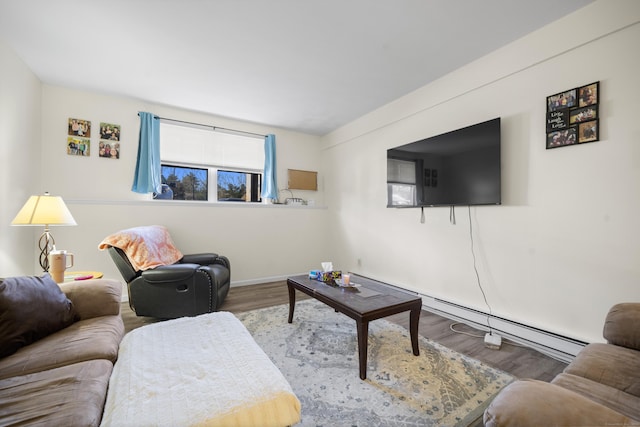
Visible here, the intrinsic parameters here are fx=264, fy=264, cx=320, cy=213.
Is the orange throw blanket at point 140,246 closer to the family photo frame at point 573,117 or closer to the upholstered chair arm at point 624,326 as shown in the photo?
the upholstered chair arm at point 624,326

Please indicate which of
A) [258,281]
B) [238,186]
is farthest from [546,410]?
[238,186]

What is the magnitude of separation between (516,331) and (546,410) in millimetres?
1922

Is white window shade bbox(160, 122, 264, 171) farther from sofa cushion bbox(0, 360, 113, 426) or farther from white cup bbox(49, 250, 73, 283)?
sofa cushion bbox(0, 360, 113, 426)

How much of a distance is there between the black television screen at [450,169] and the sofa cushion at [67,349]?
287 centimetres

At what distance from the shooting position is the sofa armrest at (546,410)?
68 cm

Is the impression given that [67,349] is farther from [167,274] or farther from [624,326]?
[624,326]

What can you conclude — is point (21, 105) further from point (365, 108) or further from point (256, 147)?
point (365, 108)

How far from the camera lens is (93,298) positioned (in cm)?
170

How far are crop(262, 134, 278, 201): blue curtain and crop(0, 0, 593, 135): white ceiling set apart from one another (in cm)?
98

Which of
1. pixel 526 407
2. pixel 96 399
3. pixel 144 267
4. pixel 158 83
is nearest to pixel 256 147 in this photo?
pixel 158 83

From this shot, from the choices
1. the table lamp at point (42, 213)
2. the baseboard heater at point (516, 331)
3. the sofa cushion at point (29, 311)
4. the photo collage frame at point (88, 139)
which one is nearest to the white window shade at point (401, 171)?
the baseboard heater at point (516, 331)

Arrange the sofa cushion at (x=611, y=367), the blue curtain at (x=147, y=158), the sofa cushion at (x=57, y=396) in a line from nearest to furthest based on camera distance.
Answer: the sofa cushion at (x=57, y=396), the sofa cushion at (x=611, y=367), the blue curtain at (x=147, y=158)

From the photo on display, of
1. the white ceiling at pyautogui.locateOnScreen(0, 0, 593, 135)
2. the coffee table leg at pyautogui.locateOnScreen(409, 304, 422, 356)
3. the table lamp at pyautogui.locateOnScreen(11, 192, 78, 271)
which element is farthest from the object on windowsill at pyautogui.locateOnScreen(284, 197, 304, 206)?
the coffee table leg at pyautogui.locateOnScreen(409, 304, 422, 356)

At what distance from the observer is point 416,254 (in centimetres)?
316
